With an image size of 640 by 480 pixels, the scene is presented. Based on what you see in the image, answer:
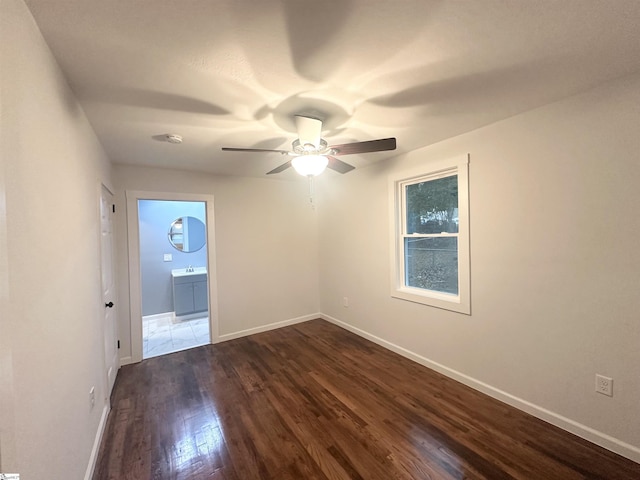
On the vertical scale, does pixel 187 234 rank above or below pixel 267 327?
above

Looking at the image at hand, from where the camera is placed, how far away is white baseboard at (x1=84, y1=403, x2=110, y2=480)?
1.69 meters

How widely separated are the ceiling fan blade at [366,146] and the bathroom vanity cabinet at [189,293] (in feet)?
13.5

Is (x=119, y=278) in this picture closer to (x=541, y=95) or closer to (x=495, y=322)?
(x=495, y=322)

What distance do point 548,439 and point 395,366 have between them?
1361 mm

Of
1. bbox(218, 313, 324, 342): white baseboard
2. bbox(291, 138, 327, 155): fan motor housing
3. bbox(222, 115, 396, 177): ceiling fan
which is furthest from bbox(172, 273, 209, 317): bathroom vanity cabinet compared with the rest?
bbox(291, 138, 327, 155): fan motor housing

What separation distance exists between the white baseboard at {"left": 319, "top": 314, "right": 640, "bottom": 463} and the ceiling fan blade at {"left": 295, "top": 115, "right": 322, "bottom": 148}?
2581 millimetres

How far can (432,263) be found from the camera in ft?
10.2

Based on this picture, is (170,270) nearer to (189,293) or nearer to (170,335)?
(189,293)

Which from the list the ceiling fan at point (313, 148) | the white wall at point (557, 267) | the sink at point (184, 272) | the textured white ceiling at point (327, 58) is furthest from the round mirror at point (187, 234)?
the white wall at point (557, 267)

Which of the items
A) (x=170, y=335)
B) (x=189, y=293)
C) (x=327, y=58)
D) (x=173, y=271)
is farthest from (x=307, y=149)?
(x=173, y=271)

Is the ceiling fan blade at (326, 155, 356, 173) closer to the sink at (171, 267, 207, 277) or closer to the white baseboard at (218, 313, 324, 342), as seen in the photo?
the white baseboard at (218, 313, 324, 342)

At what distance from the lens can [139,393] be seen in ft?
8.84

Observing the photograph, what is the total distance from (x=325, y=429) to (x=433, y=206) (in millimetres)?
2403

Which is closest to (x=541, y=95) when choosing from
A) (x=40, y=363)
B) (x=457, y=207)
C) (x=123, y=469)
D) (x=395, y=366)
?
(x=457, y=207)
